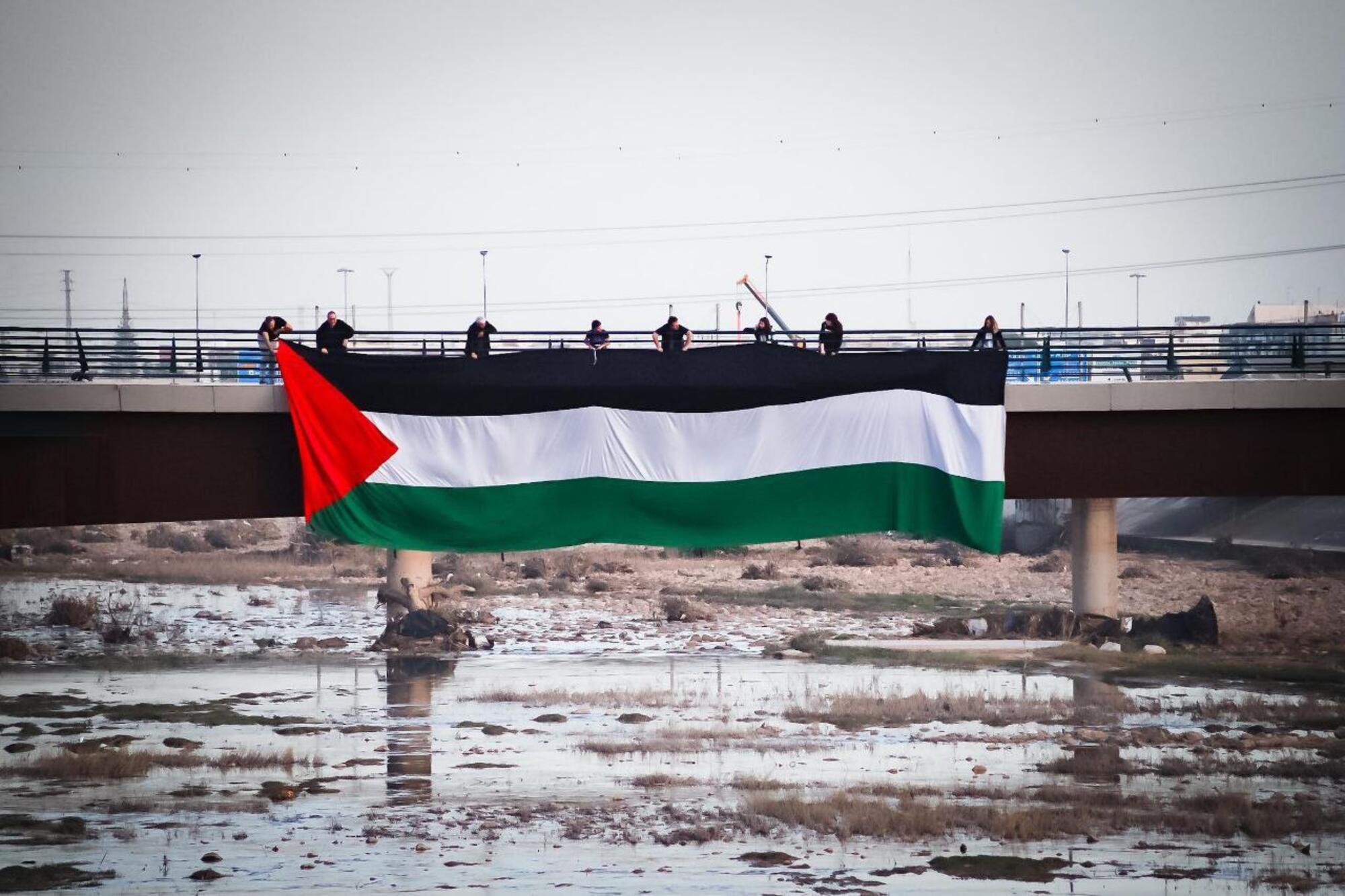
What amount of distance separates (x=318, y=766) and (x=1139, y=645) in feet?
84.3

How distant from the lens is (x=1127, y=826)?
30.4 m

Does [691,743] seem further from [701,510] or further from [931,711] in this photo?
[701,510]

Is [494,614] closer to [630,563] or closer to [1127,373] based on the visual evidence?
[630,563]

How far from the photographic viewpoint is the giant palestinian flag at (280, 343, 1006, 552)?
2794 cm

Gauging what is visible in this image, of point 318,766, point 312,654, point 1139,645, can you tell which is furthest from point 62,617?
point 1139,645

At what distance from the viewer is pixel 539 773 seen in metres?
35.2

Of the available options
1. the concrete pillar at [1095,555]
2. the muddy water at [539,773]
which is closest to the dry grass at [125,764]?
the muddy water at [539,773]

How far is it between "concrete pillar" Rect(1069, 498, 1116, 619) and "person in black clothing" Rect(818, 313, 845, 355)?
73.3 ft

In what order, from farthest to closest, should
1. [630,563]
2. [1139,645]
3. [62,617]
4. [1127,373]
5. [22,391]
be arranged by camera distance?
[630,563] < [62,617] < [1139,645] < [1127,373] < [22,391]

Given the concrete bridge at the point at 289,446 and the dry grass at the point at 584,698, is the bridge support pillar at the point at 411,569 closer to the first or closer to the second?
the dry grass at the point at 584,698

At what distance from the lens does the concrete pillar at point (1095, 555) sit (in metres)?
50.2

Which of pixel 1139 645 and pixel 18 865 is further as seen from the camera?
pixel 1139 645

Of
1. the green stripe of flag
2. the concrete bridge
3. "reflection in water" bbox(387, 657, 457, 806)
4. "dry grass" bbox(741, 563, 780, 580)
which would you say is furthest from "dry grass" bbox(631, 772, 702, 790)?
"dry grass" bbox(741, 563, 780, 580)

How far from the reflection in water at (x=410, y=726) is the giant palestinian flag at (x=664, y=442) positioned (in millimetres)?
8042
